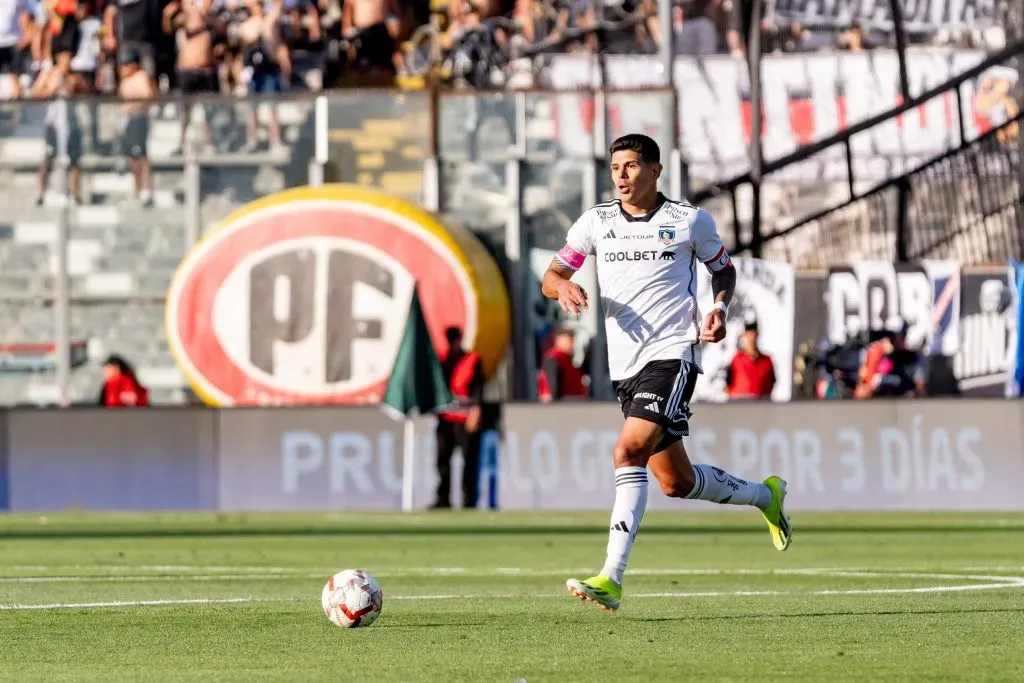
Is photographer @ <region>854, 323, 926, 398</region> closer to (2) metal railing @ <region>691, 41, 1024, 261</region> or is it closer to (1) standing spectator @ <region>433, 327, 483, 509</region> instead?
(2) metal railing @ <region>691, 41, 1024, 261</region>

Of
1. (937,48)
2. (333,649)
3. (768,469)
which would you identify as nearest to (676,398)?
(333,649)

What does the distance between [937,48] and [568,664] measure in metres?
31.6

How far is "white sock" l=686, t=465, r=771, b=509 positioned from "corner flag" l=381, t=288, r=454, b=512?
495 inches

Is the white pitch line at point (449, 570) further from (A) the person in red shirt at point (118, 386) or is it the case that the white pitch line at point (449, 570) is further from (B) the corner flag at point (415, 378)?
(A) the person in red shirt at point (118, 386)

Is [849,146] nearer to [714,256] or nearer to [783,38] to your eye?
[783,38]

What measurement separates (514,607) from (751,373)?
13.7 metres

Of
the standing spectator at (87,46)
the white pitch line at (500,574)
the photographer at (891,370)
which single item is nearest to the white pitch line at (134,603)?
the white pitch line at (500,574)

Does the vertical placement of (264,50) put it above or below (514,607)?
above

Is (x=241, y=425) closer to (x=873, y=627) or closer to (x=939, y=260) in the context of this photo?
(x=939, y=260)

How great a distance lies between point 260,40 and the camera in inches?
1190

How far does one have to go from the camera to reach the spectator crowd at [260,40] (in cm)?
3009

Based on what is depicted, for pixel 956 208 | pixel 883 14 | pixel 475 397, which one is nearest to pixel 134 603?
pixel 475 397

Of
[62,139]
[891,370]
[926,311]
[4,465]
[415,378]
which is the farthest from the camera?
[62,139]

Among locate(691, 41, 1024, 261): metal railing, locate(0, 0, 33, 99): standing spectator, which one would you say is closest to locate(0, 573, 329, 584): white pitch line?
locate(691, 41, 1024, 261): metal railing
